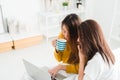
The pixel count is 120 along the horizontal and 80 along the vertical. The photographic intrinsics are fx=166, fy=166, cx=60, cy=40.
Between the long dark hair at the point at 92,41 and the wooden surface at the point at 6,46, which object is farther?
the wooden surface at the point at 6,46

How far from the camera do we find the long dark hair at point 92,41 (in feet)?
3.00

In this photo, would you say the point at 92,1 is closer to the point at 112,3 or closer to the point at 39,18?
the point at 112,3

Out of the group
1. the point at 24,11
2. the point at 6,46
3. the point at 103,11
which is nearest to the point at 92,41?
the point at 6,46

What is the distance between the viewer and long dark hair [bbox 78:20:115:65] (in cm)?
92

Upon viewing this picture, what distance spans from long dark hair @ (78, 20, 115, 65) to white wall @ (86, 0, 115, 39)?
2.08 metres

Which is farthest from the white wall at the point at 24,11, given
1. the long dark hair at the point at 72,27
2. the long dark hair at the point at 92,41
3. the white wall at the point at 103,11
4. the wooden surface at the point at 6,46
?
the long dark hair at the point at 92,41

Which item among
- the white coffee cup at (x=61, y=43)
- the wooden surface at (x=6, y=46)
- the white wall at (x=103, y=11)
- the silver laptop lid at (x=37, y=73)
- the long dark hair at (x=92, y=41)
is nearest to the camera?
the long dark hair at (x=92, y=41)

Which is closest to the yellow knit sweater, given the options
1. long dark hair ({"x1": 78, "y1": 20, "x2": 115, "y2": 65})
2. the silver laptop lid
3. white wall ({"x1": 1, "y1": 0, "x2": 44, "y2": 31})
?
the silver laptop lid

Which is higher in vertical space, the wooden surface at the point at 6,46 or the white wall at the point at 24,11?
the white wall at the point at 24,11

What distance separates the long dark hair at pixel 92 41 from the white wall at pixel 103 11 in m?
2.08

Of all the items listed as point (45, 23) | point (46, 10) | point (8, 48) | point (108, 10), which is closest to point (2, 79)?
point (8, 48)

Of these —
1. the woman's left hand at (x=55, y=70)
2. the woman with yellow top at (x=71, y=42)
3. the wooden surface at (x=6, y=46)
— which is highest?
the woman with yellow top at (x=71, y=42)

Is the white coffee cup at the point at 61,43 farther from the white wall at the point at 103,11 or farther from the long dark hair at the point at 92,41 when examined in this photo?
the white wall at the point at 103,11

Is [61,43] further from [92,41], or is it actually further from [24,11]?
[24,11]
